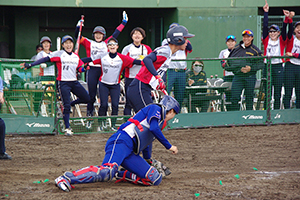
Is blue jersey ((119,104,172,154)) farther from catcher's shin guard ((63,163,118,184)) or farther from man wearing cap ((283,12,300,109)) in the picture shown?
man wearing cap ((283,12,300,109))

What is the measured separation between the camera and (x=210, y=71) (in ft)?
37.1

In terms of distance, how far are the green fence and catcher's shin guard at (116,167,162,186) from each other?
4016mm

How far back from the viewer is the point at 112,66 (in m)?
9.30

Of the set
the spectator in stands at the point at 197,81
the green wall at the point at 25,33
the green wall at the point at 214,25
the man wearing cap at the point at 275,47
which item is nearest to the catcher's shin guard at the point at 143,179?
the spectator in stands at the point at 197,81

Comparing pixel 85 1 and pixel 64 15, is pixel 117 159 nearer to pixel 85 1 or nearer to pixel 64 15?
pixel 85 1

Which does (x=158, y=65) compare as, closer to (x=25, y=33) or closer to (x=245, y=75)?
(x=245, y=75)

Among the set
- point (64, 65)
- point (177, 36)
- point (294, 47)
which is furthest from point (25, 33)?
point (177, 36)

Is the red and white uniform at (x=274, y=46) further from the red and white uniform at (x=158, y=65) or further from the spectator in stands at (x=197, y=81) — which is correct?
the red and white uniform at (x=158, y=65)

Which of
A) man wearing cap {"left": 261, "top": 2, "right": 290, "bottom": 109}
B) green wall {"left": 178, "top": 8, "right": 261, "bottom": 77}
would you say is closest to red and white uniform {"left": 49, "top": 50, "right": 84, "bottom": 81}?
man wearing cap {"left": 261, "top": 2, "right": 290, "bottom": 109}

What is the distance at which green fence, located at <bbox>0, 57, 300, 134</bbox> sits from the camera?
9109mm

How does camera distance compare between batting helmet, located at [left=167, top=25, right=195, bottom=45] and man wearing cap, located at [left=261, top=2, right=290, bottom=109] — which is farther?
man wearing cap, located at [left=261, top=2, right=290, bottom=109]

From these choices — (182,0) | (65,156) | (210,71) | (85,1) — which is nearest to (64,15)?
(85,1)

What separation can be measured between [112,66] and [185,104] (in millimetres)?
2017

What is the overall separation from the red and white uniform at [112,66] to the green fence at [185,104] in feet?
2.87
